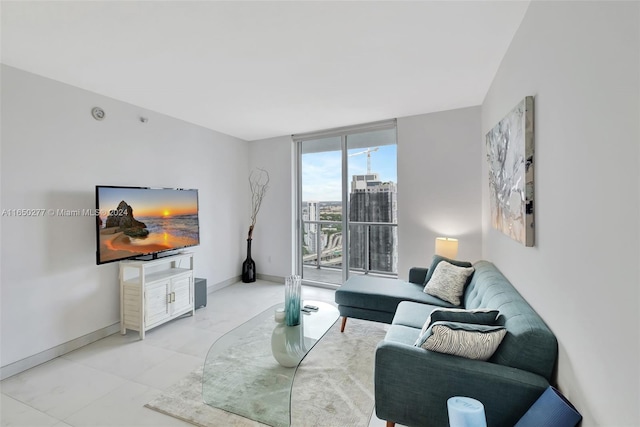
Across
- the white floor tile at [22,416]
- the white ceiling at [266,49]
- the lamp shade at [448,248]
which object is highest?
the white ceiling at [266,49]

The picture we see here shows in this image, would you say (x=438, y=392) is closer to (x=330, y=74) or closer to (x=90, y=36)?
(x=330, y=74)

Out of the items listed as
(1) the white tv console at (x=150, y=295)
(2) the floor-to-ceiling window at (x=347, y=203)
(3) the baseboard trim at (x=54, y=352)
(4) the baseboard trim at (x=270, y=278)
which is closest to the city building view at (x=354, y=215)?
(2) the floor-to-ceiling window at (x=347, y=203)

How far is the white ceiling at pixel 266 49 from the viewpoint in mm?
1746

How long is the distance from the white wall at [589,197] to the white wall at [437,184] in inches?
78.4

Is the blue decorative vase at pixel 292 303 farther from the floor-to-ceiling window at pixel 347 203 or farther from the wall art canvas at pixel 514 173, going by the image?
the floor-to-ceiling window at pixel 347 203

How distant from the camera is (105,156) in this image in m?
3.03

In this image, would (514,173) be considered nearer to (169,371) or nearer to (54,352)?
(169,371)

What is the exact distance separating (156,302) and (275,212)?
239 cm

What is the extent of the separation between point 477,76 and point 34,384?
4.62m

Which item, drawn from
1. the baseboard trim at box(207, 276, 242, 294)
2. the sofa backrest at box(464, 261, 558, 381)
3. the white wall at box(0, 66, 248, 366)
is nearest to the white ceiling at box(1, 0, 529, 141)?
the white wall at box(0, 66, 248, 366)

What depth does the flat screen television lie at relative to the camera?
281 cm

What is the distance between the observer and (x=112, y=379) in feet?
7.40

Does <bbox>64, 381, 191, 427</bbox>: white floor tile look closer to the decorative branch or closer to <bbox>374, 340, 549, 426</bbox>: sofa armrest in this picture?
<bbox>374, 340, 549, 426</bbox>: sofa armrest

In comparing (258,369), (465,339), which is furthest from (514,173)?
(258,369)
